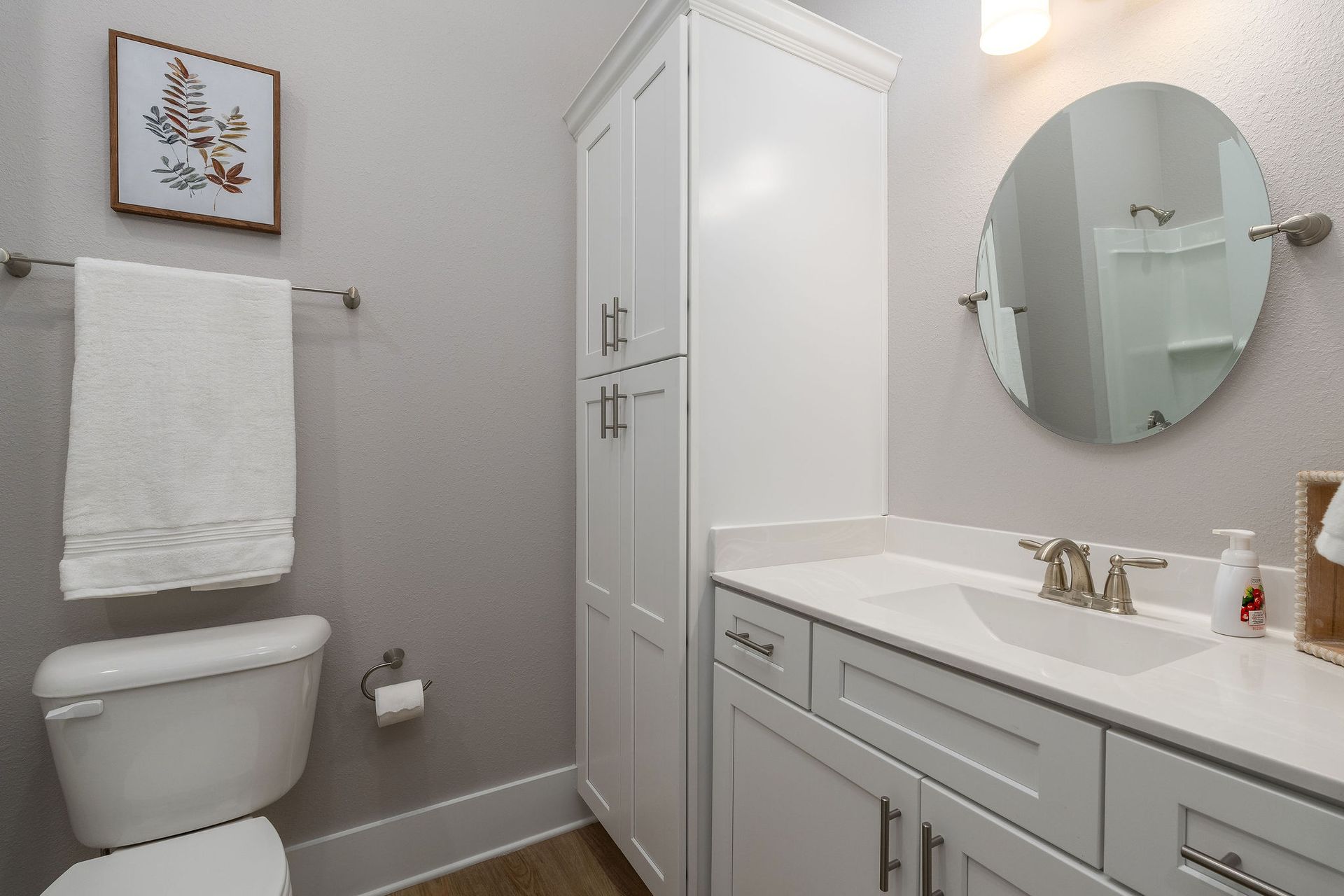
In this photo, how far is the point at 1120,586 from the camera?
3.46ft

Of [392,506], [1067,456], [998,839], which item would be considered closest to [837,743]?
[998,839]

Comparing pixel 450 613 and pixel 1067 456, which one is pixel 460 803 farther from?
pixel 1067 456

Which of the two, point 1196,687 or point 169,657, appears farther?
point 169,657

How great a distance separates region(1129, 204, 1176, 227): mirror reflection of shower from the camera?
1057mm

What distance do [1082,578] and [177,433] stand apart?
1.81 meters

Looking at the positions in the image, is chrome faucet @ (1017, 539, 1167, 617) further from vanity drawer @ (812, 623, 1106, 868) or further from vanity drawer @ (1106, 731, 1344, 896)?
vanity drawer @ (1106, 731, 1344, 896)

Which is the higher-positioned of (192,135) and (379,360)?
(192,135)

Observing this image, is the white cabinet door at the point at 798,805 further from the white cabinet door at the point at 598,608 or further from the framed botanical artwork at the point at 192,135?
the framed botanical artwork at the point at 192,135

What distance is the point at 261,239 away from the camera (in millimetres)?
1512

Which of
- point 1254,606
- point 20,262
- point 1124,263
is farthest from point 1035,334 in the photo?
point 20,262

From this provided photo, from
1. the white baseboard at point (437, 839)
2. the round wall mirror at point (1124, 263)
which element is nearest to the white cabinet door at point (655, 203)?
the round wall mirror at point (1124, 263)

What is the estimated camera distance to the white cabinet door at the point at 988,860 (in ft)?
2.25

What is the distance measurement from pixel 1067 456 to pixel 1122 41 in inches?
29.7

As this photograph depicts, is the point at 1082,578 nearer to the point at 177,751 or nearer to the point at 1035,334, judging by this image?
the point at 1035,334
